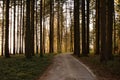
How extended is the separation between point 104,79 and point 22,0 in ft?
90.6

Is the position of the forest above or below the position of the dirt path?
above

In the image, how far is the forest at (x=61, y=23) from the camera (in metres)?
22.7

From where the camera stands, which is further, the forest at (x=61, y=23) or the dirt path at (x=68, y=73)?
the forest at (x=61, y=23)

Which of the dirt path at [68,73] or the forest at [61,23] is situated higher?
the forest at [61,23]

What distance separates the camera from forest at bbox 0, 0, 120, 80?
22.7 meters

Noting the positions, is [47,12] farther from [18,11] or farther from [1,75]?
[1,75]

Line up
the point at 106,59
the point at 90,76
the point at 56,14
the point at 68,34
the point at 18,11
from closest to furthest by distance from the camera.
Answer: the point at 90,76 < the point at 106,59 < the point at 18,11 < the point at 56,14 < the point at 68,34

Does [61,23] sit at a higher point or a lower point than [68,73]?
higher

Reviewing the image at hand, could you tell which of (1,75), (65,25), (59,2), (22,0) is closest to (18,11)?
(22,0)

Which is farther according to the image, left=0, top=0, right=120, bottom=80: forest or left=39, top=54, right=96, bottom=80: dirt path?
left=0, top=0, right=120, bottom=80: forest

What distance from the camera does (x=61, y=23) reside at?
5756cm

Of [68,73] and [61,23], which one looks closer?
[68,73]

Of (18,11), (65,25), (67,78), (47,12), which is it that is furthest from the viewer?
(65,25)

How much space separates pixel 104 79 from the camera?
48.0 feet
